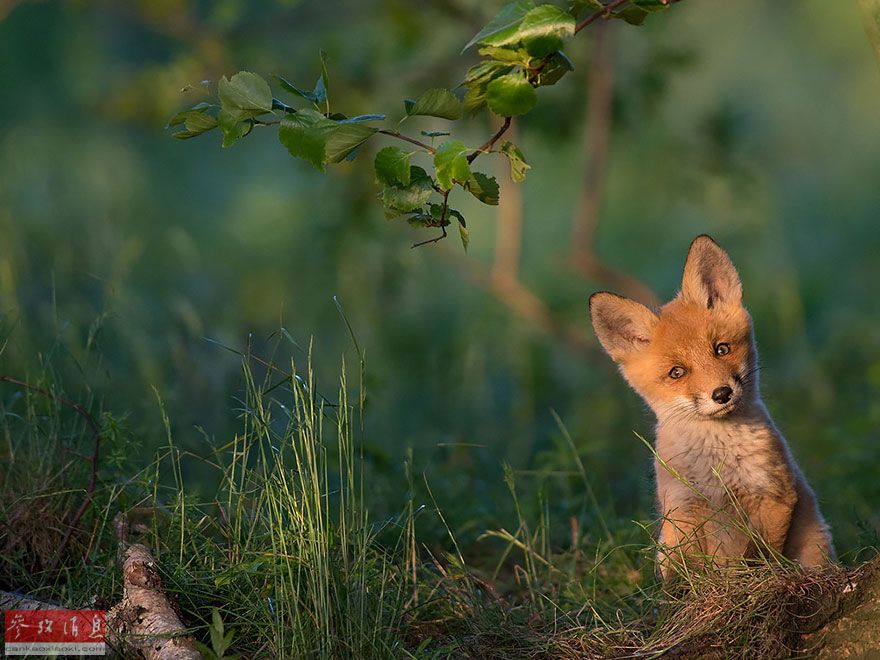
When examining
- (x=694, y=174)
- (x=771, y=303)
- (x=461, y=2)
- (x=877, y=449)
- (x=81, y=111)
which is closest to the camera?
(x=877, y=449)

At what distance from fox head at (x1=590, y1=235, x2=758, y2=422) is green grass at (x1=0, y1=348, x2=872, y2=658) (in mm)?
602

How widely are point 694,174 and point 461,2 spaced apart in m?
2.18

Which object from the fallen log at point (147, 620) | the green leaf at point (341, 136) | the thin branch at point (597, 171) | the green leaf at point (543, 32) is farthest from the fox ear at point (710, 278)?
the thin branch at point (597, 171)

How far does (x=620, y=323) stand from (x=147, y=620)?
206 cm

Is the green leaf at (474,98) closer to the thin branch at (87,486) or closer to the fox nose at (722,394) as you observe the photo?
the fox nose at (722,394)

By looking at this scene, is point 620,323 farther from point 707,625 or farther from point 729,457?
point 707,625

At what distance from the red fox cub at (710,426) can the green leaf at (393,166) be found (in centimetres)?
121

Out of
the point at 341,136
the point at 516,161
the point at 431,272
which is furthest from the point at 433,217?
the point at 431,272

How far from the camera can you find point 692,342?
156 inches

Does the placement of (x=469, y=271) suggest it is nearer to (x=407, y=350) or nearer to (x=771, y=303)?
(x=407, y=350)

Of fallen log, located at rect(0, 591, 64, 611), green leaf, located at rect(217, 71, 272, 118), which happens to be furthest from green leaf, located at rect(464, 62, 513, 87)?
fallen log, located at rect(0, 591, 64, 611)

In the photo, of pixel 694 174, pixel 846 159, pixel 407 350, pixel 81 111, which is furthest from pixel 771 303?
pixel 81 111

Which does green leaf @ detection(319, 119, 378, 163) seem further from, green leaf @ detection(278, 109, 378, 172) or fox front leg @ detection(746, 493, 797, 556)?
fox front leg @ detection(746, 493, 797, 556)

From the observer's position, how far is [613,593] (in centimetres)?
396
